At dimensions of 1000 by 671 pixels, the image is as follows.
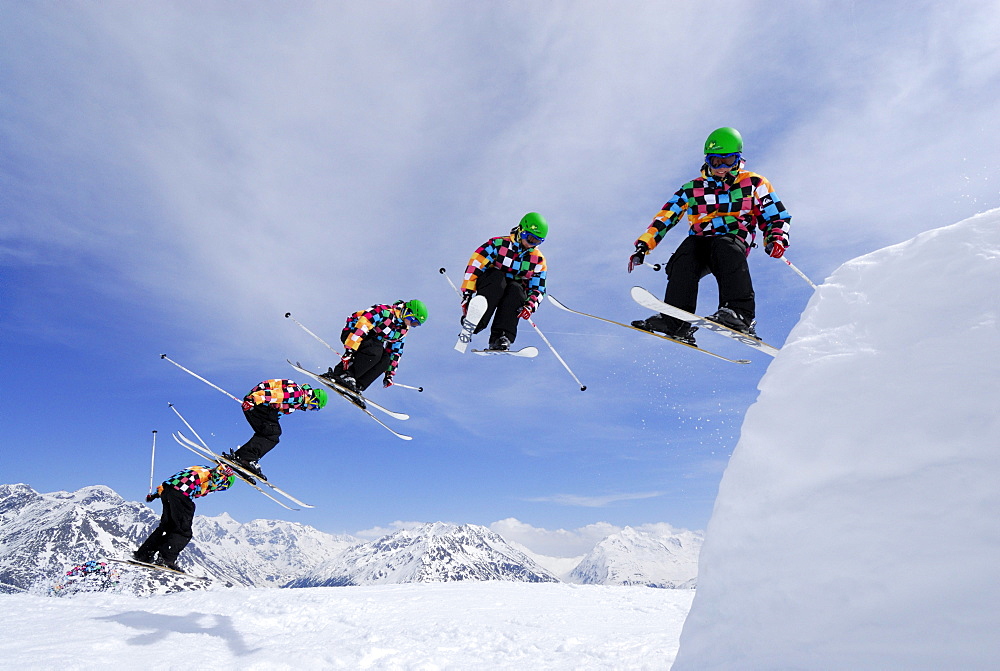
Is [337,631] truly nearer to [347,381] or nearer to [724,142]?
[347,381]

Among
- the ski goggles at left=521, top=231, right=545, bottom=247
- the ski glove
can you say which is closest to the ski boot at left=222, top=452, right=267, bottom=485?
the ski goggles at left=521, top=231, right=545, bottom=247

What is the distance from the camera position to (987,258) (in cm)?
278

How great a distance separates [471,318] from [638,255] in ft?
12.1

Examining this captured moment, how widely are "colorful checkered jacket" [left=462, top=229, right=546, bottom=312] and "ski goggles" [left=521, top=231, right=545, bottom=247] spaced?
0.43 ft

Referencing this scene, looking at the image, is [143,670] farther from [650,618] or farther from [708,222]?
[708,222]

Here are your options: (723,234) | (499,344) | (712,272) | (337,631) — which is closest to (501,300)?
(499,344)

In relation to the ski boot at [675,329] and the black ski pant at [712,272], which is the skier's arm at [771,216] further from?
the ski boot at [675,329]

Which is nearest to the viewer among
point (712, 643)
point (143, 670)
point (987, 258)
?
point (987, 258)

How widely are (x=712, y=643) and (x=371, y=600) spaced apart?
8.44m

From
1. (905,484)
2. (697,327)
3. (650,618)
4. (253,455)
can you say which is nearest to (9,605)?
(253,455)

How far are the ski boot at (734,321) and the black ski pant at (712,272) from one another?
0.21 ft

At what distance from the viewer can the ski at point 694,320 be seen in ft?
20.2

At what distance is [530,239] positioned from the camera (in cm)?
964

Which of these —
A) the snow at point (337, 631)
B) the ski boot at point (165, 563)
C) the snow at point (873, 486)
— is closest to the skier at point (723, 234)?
the snow at point (873, 486)
